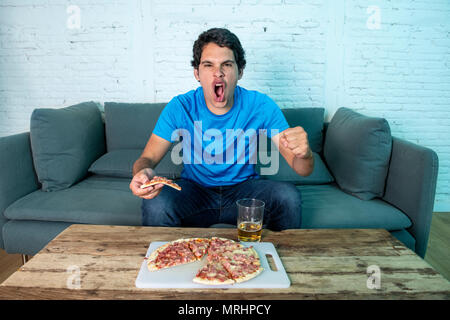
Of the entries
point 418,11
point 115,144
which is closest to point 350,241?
point 115,144

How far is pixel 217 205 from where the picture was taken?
1740 millimetres

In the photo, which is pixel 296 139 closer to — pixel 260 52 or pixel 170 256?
pixel 170 256

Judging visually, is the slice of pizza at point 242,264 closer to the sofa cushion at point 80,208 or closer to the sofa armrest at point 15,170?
the sofa cushion at point 80,208

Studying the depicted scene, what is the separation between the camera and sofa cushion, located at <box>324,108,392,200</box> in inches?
78.0

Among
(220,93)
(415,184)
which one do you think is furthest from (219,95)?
(415,184)

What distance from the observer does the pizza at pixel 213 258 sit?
3.05ft

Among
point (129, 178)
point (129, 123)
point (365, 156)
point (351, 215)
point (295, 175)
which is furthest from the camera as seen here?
point (129, 123)

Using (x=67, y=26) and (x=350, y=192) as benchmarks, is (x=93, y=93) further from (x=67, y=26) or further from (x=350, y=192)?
(x=350, y=192)

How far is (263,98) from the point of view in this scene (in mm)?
1924

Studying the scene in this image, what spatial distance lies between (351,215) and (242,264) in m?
1.08

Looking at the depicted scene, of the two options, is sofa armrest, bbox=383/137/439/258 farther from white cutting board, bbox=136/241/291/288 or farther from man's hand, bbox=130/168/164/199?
man's hand, bbox=130/168/164/199

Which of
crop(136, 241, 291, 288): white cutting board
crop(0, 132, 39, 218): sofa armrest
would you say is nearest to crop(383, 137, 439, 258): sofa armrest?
crop(136, 241, 291, 288): white cutting board

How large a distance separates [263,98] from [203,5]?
4.10 feet

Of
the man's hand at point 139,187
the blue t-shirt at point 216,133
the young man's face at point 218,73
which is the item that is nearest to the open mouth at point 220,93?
the young man's face at point 218,73
